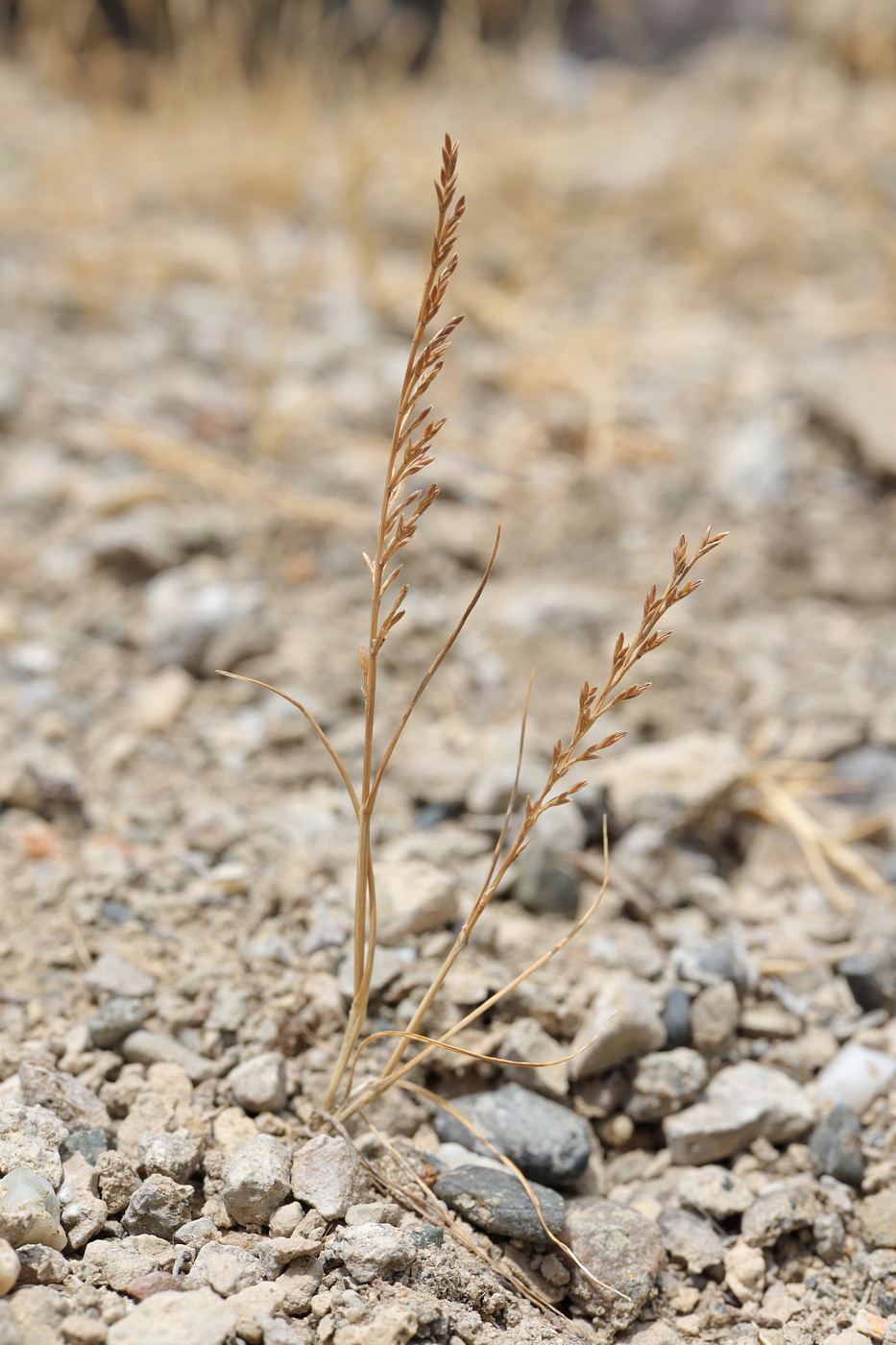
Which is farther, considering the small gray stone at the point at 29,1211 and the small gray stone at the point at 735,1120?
the small gray stone at the point at 735,1120

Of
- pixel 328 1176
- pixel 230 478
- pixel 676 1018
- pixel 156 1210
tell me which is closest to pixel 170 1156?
pixel 156 1210

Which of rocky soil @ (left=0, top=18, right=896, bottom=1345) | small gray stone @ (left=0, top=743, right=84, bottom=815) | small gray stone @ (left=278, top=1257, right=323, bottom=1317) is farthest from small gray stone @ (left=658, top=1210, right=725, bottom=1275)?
small gray stone @ (left=0, top=743, right=84, bottom=815)

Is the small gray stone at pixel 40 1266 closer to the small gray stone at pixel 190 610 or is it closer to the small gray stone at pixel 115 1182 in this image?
the small gray stone at pixel 115 1182

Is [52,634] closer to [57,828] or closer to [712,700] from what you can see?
[57,828]

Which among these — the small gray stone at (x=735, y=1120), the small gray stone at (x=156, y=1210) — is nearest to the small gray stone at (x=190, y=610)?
the small gray stone at (x=156, y=1210)

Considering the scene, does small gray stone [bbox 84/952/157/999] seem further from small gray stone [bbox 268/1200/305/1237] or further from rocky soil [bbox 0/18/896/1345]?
small gray stone [bbox 268/1200/305/1237]

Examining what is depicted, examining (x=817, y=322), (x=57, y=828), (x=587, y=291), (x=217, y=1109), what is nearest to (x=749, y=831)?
(x=217, y=1109)

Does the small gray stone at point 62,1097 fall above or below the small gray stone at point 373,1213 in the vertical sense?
below
